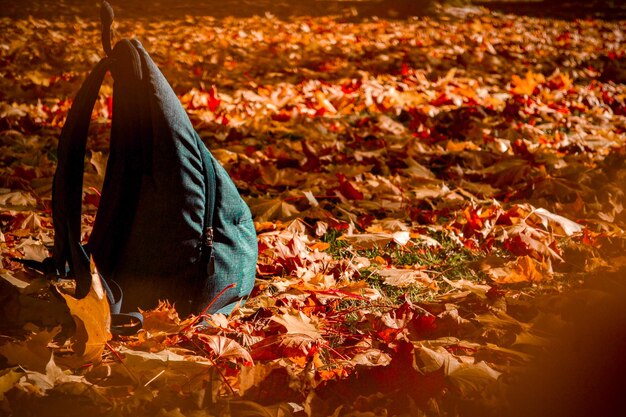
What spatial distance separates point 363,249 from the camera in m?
2.20

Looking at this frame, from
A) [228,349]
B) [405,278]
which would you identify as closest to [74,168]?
[228,349]

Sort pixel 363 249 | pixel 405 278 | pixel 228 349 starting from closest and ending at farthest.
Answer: pixel 228 349 → pixel 405 278 → pixel 363 249

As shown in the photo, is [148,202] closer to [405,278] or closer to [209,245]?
[209,245]

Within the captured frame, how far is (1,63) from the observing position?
16.3ft

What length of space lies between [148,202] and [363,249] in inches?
37.2

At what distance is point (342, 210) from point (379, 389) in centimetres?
123

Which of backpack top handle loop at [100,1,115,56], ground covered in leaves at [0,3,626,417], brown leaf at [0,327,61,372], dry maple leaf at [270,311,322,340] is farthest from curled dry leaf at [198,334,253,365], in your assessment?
backpack top handle loop at [100,1,115,56]

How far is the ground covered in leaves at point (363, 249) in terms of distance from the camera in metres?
1.25

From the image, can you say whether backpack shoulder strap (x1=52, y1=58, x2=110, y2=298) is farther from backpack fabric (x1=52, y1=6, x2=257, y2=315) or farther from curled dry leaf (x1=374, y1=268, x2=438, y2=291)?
curled dry leaf (x1=374, y1=268, x2=438, y2=291)

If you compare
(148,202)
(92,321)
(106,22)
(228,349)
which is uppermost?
(106,22)

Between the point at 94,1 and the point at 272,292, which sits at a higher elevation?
the point at 94,1

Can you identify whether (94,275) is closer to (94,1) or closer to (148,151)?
(148,151)

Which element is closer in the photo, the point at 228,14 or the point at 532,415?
the point at 532,415

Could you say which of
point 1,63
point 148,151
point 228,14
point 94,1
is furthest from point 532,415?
point 94,1
